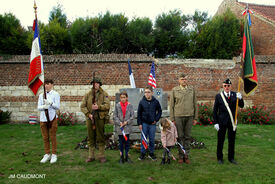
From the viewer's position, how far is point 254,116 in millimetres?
10961

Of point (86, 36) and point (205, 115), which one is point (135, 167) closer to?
point (205, 115)

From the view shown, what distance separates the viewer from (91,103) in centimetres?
534

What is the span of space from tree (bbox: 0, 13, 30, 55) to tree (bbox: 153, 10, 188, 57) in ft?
26.0

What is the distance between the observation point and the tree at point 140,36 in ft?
42.8

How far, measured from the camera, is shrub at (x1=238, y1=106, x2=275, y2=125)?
10.9 metres

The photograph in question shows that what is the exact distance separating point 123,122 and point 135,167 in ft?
3.58

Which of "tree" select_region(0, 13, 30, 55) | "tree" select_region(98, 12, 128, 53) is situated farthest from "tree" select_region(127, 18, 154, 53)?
"tree" select_region(0, 13, 30, 55)

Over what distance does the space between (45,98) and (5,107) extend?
7.54 meters

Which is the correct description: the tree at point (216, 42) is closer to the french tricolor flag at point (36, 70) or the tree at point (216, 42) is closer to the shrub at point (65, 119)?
the shrub at point (65, 119)

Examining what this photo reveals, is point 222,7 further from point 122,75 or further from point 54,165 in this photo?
point 54,165

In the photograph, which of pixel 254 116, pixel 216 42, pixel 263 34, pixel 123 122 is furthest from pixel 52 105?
pixel 263 34

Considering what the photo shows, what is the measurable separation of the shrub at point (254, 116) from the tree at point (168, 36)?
5.49m

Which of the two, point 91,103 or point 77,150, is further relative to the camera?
point 77,150

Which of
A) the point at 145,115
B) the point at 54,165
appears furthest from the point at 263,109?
the point at 54,165
